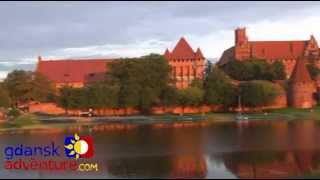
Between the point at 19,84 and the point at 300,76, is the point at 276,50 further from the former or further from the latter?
the point at 19,84

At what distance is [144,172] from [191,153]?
6.58 meters

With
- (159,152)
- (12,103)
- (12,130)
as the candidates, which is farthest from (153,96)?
(159,152)

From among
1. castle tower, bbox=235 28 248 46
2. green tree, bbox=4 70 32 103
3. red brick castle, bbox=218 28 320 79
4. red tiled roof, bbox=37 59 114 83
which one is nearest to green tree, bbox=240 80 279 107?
red brick castle, bbox=218 28 320 79

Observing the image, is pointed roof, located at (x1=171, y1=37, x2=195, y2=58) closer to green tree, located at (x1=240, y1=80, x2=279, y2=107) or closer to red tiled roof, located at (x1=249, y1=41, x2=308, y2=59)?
red tiled roof, located at (x1=249, y1=41, x2=308, y2=59)

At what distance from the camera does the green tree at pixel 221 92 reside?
72938 mm

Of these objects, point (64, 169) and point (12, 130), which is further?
point (12, 130)

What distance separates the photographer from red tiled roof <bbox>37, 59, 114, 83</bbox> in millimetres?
96250

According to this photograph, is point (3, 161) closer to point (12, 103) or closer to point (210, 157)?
point (210, 157)

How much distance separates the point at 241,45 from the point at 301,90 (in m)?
25.6

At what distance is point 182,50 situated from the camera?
91812mm

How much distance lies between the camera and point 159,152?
94.4 feet

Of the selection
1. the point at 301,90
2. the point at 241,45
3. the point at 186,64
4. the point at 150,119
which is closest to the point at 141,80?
the point at 150,119

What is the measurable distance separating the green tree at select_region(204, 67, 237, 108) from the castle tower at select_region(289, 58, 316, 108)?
7.76 meters

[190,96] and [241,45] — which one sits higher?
[241,45]
